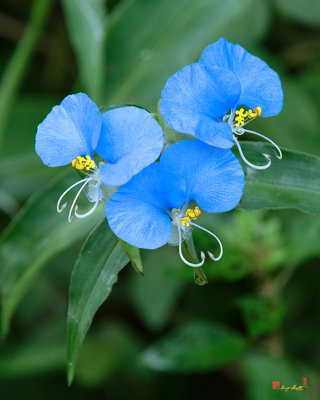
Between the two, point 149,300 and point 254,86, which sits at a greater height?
point 254,86

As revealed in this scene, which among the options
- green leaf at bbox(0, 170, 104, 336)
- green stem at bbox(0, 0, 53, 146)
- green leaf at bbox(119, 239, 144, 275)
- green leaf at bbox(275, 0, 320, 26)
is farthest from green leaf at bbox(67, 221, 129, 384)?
green leaf at bbox(275, 0, 320, 26)

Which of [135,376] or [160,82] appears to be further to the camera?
[135,376]

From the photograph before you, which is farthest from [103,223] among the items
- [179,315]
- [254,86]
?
[179,315]

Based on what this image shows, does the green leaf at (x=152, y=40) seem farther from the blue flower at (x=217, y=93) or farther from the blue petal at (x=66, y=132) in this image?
the blue petal at (x=66, y=132)

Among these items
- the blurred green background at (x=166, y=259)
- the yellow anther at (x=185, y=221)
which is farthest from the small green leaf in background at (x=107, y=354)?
the yellow anther at (x=185, y=221)

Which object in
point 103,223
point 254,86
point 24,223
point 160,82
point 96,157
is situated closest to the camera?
point 254,86

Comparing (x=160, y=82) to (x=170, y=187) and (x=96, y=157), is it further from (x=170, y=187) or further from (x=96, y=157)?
(x=170, y=187)
